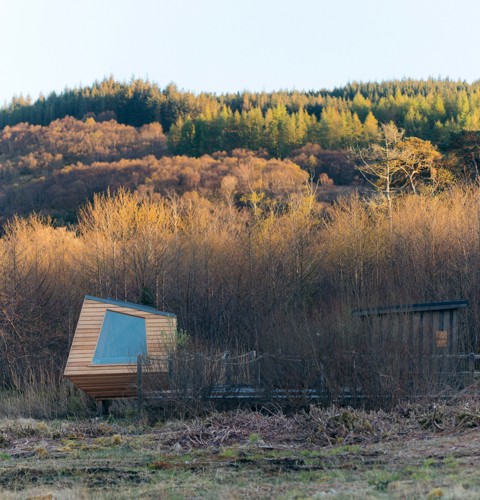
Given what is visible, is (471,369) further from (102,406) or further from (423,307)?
(102,406)

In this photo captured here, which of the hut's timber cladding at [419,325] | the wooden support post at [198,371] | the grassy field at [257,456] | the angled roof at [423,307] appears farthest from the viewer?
the angled roof at [423,307]

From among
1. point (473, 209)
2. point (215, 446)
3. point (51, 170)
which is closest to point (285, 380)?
point (215, 446)

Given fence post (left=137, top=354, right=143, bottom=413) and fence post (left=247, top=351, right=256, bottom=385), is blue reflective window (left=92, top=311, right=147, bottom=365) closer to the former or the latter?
fence post (left=137, top=354, right=143, bottom=413)

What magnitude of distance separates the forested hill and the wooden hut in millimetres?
47202

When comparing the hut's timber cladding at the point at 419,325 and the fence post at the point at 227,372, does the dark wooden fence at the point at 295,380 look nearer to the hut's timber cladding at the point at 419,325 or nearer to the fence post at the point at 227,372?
the fence post at the point at 227,372

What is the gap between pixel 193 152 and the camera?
9581 centimetres

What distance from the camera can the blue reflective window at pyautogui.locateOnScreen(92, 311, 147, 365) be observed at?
1961 centimetres

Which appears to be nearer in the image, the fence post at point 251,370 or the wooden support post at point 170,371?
the wooden support post at point 170,371

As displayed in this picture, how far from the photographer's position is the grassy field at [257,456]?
378 inches

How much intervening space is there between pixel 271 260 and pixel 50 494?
76.5ft

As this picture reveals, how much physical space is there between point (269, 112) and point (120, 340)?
90.6 metres

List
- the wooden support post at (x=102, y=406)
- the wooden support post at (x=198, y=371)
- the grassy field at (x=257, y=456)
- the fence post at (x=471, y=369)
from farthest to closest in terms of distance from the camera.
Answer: the wooden support post at (x=102, y=406) < the fence post at (x=471, y=369) < the wooden support post at (x=198, y=371) < the grassy field at (x=257, y=456)

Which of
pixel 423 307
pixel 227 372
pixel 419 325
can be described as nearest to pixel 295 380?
pixel 227 372

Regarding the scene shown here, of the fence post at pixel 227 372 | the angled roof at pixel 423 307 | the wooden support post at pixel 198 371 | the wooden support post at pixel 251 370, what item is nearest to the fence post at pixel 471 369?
the angled roof at pixel 423 307
